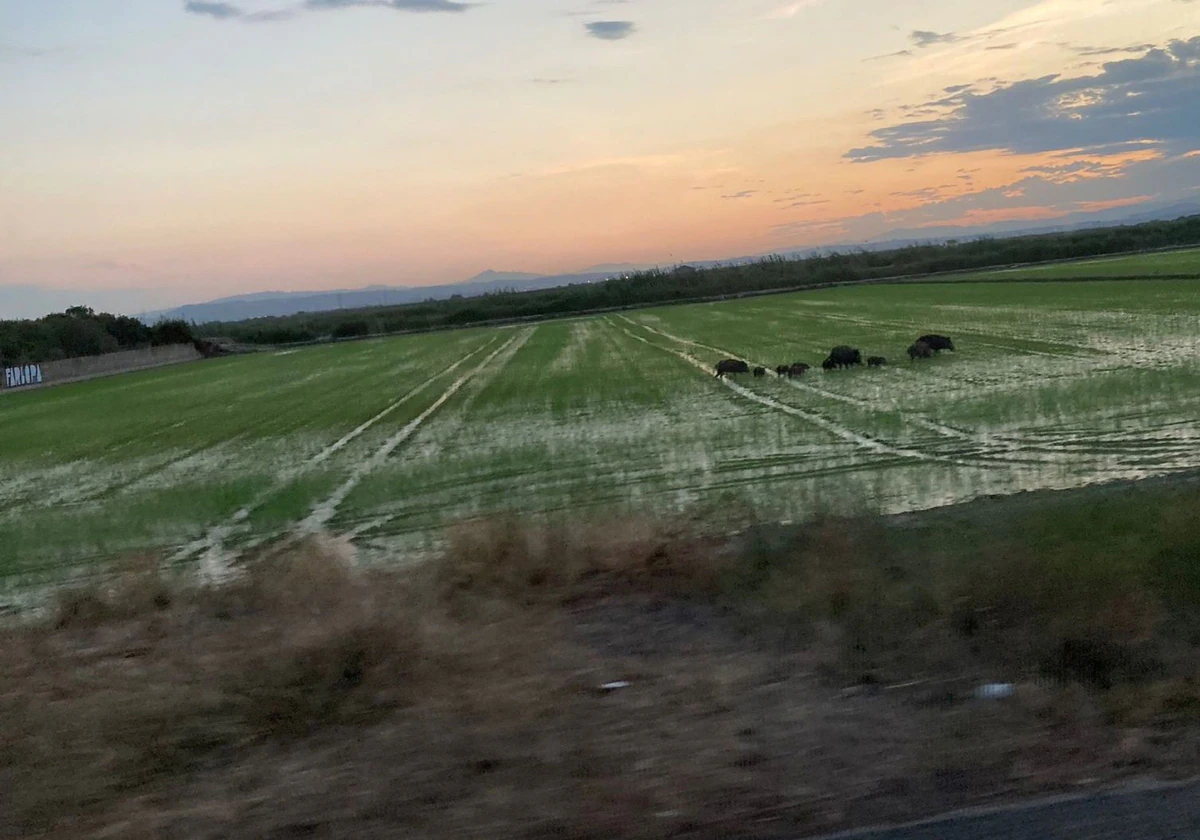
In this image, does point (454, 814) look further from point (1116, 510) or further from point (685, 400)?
point (685, 400)

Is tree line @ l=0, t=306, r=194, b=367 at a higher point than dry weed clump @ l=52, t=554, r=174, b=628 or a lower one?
higher

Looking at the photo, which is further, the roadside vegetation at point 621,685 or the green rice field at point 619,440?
the green rice field at point 619,440

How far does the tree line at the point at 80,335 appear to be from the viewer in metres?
107

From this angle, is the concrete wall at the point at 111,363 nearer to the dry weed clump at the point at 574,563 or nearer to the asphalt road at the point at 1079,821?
the dry weed clump at the point at 574,563

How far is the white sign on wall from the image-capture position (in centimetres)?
7494

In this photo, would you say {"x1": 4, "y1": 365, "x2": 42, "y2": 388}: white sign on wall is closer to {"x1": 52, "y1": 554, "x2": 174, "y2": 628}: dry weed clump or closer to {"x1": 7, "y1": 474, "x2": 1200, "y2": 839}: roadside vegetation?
{"x1": 52, "y1": 554, "x2": 174, "y2": 628}: dry weed clump

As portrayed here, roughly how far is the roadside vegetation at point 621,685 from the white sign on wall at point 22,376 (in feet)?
229

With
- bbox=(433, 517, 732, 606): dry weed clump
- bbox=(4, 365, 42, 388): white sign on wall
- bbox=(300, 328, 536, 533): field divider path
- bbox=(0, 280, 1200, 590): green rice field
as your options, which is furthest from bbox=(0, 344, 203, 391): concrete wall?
bbox=(433, 517, 732, 606): dry weed clump

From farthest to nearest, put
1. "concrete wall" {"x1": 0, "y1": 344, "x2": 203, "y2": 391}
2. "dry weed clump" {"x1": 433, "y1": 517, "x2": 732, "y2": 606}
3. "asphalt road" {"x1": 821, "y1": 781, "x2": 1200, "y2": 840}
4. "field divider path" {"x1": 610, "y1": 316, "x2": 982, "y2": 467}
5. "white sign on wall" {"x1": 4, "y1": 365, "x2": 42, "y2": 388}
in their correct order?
1. "concrete wall" {"x1": 0, "y1": 344, "x2": 203, "y2": 391}
2. "white sign on wall" {"x1": 4, "y1": 365, "x2": 42, "y2": 388}
3. "field divider path" {"x1": 610, "y1": 316, "x2": 982, "y2": 467}
4. "dry weed clump" {"x1": 433, "y1": 517, "x2": 732, "y2": 606}
5. "asphalt road" {"x1": 821, "y1": 781, "x2": 1200, "y2": 840}

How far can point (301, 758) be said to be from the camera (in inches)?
→ 276

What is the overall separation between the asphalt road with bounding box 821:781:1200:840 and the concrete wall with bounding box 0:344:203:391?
7603 cm

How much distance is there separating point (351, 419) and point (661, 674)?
965 inches

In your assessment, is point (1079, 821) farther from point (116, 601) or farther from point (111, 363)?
point (111, 363)

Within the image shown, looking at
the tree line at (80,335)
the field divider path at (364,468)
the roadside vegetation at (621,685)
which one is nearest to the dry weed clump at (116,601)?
the roadside vegetation at (621,685)
